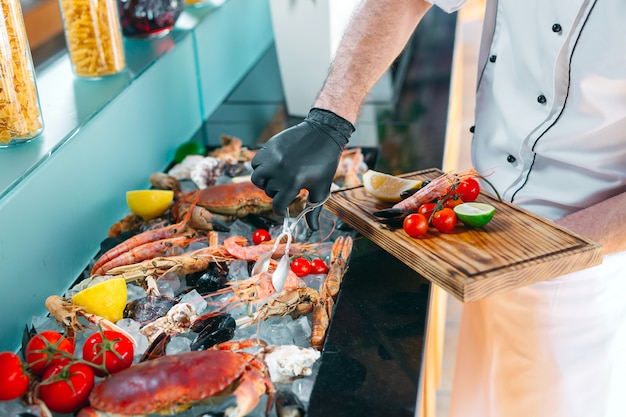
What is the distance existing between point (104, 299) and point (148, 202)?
0.37 m

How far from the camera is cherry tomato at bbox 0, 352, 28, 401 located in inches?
35.6

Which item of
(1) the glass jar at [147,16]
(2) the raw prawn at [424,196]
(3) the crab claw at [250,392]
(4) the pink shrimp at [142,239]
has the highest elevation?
(1) the glass jar at [147,16]

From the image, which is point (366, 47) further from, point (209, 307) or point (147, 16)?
point (147, 16)

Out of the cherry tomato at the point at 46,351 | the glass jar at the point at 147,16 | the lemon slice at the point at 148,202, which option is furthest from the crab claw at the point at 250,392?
the glass jar at the point at 147,16

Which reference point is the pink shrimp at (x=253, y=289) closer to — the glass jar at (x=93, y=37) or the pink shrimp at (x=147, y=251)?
the pink shrimp at (x=147, y=251)

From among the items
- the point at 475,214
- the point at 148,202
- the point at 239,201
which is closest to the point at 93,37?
the point at 148,202

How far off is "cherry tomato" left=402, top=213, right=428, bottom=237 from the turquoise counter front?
2.08ft

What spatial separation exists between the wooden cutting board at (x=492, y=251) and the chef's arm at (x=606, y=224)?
8 centimetres

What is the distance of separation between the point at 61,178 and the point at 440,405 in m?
1.42

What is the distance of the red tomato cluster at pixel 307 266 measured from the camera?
48.9 inches

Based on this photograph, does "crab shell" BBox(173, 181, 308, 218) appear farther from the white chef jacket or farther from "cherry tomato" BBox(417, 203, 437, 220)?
the white chef jacket

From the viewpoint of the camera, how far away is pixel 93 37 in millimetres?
1523

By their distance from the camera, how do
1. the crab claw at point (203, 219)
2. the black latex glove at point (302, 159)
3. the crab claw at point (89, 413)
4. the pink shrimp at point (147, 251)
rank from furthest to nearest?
the crab claw at point (203, 219)
the pink shrimp at point (147, 251)
the black latex glove at point (302, 159)
the crab claw at point (89, 413)

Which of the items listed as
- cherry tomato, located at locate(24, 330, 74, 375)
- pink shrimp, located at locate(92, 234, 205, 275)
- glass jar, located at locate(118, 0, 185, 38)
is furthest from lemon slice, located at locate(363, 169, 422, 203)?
glass jar, located at locate(118, 0, 185, 38)
